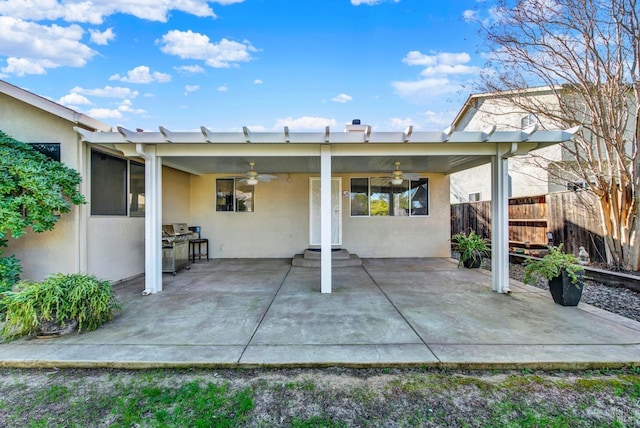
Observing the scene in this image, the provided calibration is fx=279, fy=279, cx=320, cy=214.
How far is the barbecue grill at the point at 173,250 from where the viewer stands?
6.28m

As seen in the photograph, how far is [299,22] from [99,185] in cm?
676

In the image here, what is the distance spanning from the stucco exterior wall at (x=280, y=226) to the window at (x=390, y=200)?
0.20 metres

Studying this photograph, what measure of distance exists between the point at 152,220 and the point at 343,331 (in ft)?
12.5

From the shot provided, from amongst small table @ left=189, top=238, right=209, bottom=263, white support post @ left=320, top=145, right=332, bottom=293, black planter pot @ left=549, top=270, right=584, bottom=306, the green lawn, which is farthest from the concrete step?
the green lawn

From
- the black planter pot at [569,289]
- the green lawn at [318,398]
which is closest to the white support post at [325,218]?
the green lawn at [318,398]

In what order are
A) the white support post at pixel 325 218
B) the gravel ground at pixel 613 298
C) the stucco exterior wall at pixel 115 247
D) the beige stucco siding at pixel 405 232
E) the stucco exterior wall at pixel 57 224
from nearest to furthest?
the gravel ground at pixel 613 298, the stucco exterior wall at pixel 57 224, the white support post at pixel 325 218, the stucco exterior wall at pixel 115 247, the beige stucco siding at pixel 405 232

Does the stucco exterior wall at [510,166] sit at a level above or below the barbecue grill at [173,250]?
above

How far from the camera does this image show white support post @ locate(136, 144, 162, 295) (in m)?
4.85

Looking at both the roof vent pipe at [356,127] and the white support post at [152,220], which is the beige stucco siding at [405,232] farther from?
the white support post at [152,220]

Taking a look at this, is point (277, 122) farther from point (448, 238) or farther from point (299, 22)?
point (448, 238)

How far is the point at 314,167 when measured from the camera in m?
7.46

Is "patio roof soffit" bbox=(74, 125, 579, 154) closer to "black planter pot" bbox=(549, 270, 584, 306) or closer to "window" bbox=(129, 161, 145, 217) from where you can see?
"window" bbox=(129, 161, 145, 217)

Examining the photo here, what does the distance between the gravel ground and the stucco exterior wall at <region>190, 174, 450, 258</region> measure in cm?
338

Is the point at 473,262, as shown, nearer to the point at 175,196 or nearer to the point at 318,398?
the point at 318,398
